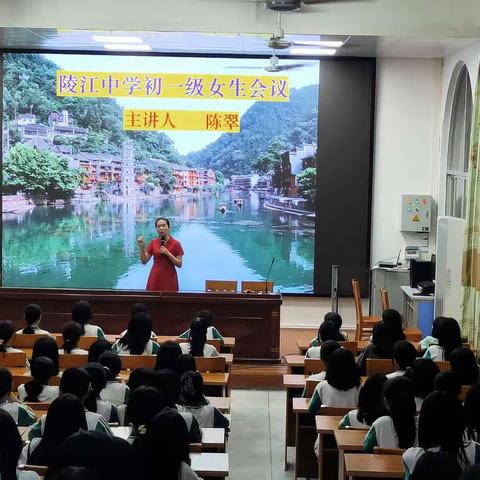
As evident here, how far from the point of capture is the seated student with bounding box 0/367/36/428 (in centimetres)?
453

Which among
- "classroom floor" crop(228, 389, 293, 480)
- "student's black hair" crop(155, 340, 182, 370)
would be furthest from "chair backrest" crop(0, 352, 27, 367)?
"classroom floor" crop(228, 389, 293, 480)

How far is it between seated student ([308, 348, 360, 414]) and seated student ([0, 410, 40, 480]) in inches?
82.3

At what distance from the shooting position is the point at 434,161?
35.1ft

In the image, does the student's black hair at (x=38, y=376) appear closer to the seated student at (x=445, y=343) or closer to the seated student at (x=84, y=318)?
the seated student at (x=84, y=318)

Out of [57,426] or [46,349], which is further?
[46,349]

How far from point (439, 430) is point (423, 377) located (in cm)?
119

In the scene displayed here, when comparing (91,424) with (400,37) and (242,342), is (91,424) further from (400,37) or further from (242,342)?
(400,37)

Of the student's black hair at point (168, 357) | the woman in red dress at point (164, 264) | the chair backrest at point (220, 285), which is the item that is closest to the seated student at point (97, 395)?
the student's black hair at point (168, 357)

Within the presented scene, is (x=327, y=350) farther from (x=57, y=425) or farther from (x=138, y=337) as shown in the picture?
(x=57, y=425)

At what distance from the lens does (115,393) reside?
5074mm

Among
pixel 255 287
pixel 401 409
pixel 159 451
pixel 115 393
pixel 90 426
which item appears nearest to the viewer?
pixel 159 451

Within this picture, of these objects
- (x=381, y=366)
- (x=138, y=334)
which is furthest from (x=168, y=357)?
(x=381, y=366)

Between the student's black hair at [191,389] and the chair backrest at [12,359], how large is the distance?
1.69 meters

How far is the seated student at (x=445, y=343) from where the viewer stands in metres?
6.26
